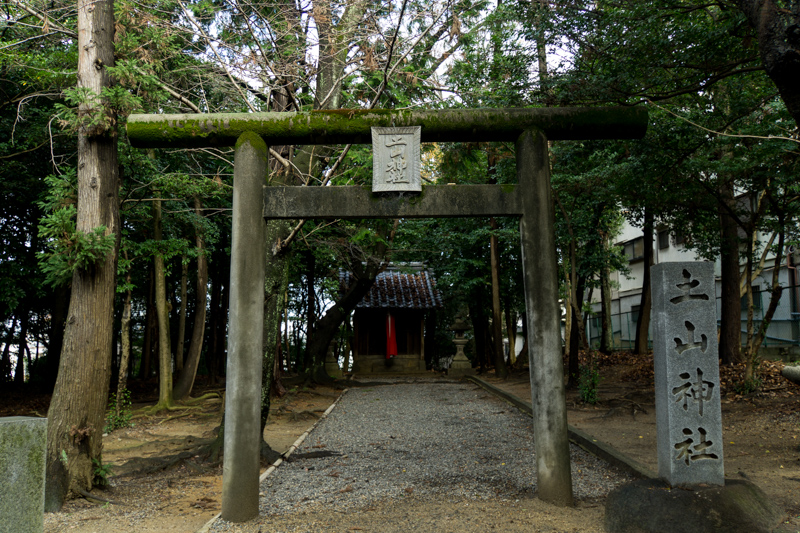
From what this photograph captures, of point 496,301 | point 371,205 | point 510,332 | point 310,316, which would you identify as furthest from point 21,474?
point 510,332

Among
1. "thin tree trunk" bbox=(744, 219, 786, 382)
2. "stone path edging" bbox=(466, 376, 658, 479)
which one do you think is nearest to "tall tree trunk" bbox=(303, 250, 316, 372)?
"stone path edging" bbox=(466, 376, 658, 479)

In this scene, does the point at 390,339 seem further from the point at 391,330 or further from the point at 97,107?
the point at 97,107

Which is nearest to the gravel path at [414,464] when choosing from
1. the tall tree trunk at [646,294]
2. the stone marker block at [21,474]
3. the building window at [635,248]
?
the stone marker block at [21,474]

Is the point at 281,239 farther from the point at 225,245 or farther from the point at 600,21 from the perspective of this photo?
the point at 225,245

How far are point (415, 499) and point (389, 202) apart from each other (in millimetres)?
3179

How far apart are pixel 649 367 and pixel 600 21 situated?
11.0m

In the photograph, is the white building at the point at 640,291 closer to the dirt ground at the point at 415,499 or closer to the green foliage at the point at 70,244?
the dirt ground at the point at 415,499

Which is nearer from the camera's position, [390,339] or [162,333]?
[162,333]

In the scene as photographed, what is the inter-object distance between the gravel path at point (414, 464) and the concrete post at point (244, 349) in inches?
12.9

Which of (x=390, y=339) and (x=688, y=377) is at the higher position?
(x=688, y=377)

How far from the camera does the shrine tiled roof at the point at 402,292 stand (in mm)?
24203

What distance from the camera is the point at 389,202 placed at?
5.40 metres

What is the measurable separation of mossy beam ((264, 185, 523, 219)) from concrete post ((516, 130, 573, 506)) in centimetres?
20

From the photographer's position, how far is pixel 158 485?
272 inches
